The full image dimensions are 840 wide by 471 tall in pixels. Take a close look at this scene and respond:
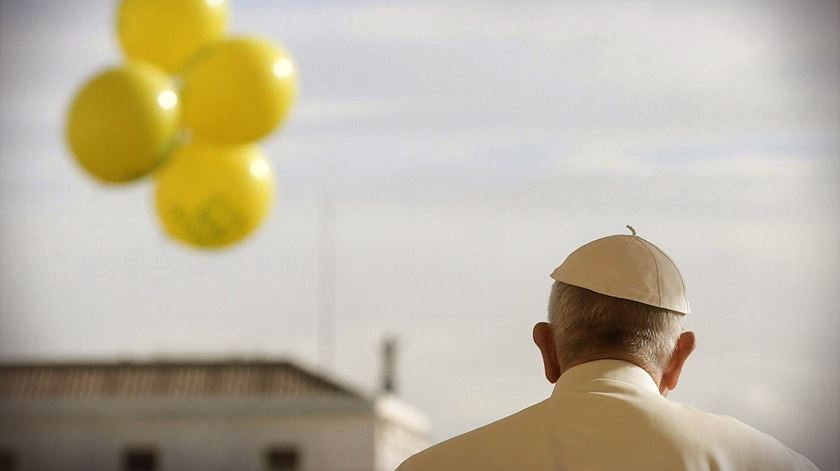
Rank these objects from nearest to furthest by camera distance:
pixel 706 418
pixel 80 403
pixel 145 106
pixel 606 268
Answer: pixel 706 418 → pixel 606 268 → pixel 145 106 → pixel 80 403

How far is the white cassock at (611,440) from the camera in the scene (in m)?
1.74

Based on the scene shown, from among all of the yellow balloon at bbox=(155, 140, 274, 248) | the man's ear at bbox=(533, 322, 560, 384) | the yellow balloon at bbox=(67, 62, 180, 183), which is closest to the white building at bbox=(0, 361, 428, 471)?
the yellow balloon at bbox=(155, 140, 274, 248)

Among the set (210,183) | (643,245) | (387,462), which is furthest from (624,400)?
(387,462)

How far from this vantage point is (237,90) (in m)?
3.67

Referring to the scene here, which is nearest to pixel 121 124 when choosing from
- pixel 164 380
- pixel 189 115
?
pixel 189 115

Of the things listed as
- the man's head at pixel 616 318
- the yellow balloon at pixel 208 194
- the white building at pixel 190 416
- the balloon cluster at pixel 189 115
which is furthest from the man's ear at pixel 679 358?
the white building at pixel 190 416

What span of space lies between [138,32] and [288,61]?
0.37m

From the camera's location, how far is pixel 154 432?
25.7 meters

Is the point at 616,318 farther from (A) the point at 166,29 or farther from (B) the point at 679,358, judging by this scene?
(A) the point at 166,29

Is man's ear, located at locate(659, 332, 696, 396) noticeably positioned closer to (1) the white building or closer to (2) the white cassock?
(2) the white cassock

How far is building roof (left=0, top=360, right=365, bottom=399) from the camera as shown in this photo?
25.6 meters

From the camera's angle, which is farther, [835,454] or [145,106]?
[835,454]

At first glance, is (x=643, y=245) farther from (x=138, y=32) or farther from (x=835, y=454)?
(x=835, y=454)

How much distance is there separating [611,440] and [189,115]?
2.19 meters
